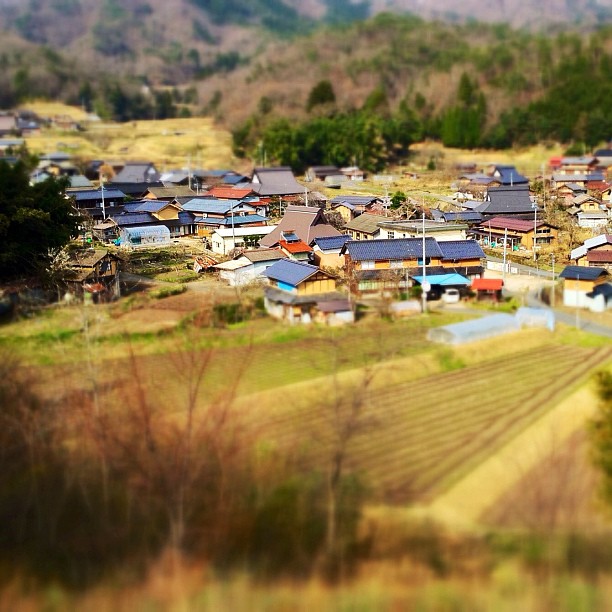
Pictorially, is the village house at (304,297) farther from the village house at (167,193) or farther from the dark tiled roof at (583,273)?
the village house at (167,193)

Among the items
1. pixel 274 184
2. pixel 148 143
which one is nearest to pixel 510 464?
pixel 274 184

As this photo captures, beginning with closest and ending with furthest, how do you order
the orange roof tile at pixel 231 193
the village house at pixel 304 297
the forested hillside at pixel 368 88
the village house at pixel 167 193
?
the village house at pixel 304 297
the orange roof tile at pixel 231 193
the village house at pixel 167 193
the forested hillside at pixel 368 88

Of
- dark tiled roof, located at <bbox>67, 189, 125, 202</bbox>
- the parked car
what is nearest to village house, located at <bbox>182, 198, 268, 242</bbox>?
dark tiled roof, located at <bbox>67, 189, 125, 202</bbox>

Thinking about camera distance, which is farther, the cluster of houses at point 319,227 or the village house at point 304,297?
the cluster of houses at point 319,227

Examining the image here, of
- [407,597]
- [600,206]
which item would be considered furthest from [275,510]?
[600,206]

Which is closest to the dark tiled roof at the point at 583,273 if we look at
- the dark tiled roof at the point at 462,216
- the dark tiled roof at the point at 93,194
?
the dark tiled roof at the point at 462,216

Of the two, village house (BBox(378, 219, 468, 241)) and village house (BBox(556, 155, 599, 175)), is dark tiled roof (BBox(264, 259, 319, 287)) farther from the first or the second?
village house (BBox(556, 155, 599, 175))
